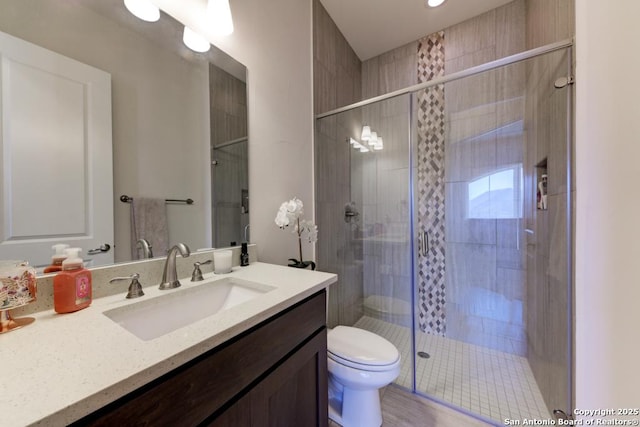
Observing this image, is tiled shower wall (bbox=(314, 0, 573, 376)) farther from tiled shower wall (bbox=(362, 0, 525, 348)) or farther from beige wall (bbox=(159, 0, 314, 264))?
beige wall (bbox=(159, 0, 314, 264))

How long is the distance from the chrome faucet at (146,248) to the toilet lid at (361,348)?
962 mm

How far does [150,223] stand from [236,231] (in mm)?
397

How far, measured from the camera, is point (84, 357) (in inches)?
17.4

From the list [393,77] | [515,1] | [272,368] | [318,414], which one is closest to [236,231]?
[272,368]

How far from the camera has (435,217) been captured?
200cm

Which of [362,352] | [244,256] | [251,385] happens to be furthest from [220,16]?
[362,352]

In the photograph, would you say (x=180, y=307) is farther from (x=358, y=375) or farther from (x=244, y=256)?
(x=358, y=375)

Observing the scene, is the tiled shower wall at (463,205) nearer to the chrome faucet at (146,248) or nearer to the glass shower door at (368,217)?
the glass shower door at (368,217)

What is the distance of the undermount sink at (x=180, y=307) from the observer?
0.71 metres

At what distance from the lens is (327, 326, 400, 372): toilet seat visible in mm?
1111

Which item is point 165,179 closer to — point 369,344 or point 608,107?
point 369,344

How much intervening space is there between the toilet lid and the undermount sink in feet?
1.96

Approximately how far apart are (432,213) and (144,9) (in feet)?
7.05

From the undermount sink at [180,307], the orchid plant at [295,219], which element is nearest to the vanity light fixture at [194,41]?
the orchid plant at [295,219]
